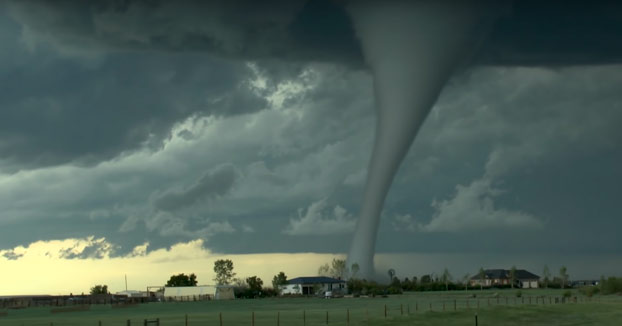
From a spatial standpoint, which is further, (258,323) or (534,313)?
(534,313)

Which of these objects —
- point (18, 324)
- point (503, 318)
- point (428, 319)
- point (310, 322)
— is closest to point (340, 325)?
point (310, 322)

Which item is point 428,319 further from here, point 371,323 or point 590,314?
point 590,314

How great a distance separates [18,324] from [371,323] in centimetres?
4579

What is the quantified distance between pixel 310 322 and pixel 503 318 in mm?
23270

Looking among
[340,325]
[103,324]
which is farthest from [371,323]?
[103,324]

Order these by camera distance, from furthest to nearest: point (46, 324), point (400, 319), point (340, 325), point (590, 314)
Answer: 1. point (590, 314)
2. point (46, 324)
3. point (400, 319)
4. point (340, 325)

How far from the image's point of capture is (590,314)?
342 ft

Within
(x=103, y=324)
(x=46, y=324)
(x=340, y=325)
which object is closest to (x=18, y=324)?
(x=46, y=324)

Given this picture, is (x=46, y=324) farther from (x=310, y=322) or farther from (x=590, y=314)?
(x=590, y=314)

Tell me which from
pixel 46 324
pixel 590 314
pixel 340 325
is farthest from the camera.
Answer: pixel 590 314

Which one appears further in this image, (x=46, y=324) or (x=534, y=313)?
(x=534, y=313)

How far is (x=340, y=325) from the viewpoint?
8050 centimetres

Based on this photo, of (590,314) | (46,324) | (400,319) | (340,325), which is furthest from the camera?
(590,314)

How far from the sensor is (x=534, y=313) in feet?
343
